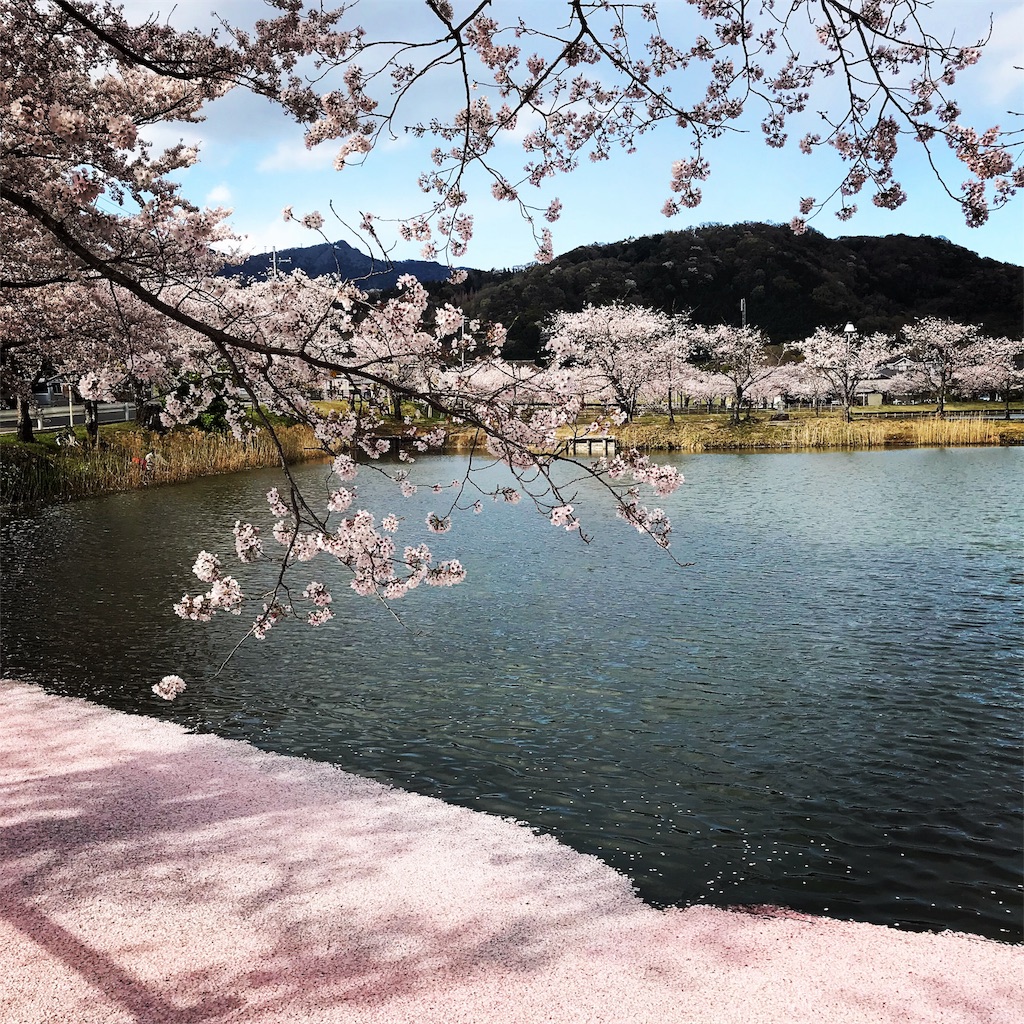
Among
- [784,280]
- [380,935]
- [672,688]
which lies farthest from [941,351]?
[784,280]

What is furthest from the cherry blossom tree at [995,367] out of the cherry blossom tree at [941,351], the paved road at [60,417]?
the paved road at [60,417]

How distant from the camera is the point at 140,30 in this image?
314 inches

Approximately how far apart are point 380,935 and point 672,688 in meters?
4.83

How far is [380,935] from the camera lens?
4.27 meters

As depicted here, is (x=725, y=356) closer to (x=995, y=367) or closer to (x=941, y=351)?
(x=941, y=351)

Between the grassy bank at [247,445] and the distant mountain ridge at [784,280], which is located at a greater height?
the distant mountain ridge at [784,280]

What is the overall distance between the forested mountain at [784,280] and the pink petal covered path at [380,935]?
91164mm

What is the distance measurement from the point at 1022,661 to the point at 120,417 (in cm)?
4007

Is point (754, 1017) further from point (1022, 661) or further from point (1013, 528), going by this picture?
point (1013, 528)

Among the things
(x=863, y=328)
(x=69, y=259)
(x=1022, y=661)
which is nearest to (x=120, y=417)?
(x=69, y=259)

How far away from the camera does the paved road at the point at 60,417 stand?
106 ft

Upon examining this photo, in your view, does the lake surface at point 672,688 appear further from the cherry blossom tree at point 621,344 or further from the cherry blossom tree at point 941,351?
the cherry blossom tree at point 941,351

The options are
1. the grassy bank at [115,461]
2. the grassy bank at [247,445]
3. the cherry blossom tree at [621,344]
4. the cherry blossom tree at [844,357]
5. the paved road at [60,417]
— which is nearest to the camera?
the grassy bank at [115,461]

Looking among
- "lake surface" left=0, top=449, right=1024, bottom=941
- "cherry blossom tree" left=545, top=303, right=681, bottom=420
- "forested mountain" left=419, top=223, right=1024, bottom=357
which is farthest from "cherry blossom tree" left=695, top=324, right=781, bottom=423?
"forested mountain" left=419, top=223, right=1024, bottom=357
